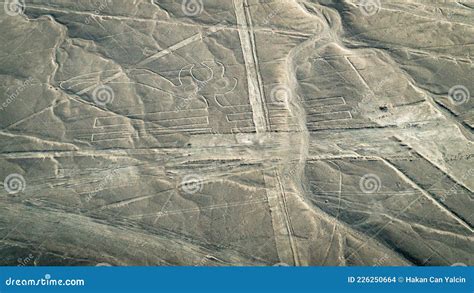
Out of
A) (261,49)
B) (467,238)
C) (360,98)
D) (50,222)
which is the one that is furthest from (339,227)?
(50,222)

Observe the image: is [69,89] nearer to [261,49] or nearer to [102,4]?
[102,4]

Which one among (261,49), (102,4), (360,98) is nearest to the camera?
(360,98)

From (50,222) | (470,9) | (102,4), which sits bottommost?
(50,222)

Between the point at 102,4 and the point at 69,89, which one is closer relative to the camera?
the point at 69,89

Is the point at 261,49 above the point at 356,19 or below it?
below

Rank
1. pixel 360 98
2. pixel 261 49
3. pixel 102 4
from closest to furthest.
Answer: pixel 360 98 < pixel 261 49 < pixel 102 4

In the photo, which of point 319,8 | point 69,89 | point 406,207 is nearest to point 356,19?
point 319,8
